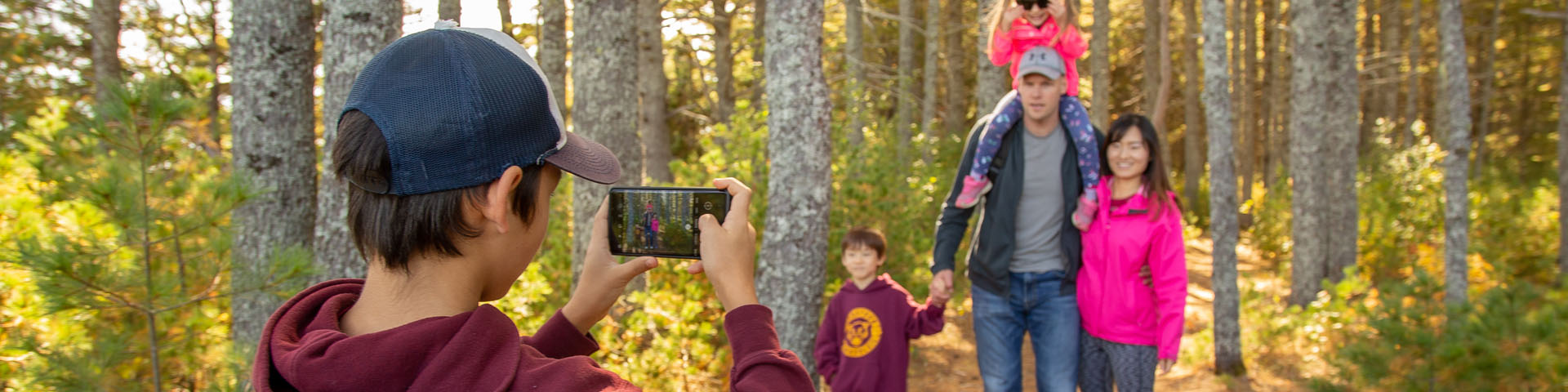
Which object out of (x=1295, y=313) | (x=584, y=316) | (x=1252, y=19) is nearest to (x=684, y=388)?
(x=584, y=316)

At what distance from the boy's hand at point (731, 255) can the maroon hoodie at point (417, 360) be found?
0.56 feet

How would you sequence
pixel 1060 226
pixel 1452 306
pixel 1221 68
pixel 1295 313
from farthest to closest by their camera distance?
pixel 1295 313, pixel 1221 68, pixel 1452 306, pixel 1060 226

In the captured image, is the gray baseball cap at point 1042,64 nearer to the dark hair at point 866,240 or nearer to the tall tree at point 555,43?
the dark hair at point 866,240

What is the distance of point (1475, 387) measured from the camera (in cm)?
420

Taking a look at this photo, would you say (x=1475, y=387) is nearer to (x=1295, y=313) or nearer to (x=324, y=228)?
(x=1295, y=313)

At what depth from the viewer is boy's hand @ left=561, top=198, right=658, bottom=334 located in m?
1.65

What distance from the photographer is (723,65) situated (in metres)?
14.9

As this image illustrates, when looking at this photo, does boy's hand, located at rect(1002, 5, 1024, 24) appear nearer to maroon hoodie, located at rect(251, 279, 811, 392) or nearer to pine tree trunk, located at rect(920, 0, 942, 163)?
maroon hoodie, located at rect(251, 279, 811, 392)

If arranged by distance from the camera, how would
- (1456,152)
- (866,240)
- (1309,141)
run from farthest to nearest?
(1309,141)
(1456,152)
(866,240)

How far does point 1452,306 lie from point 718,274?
465 centimetres

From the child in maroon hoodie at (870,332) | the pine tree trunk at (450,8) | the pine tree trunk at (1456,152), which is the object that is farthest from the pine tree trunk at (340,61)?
the pine tree trunk at (1456,152)

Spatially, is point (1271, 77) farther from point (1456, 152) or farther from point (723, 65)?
point (1456, 152)

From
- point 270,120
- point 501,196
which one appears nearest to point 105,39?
point 270,120

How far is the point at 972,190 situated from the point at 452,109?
3059 mm
